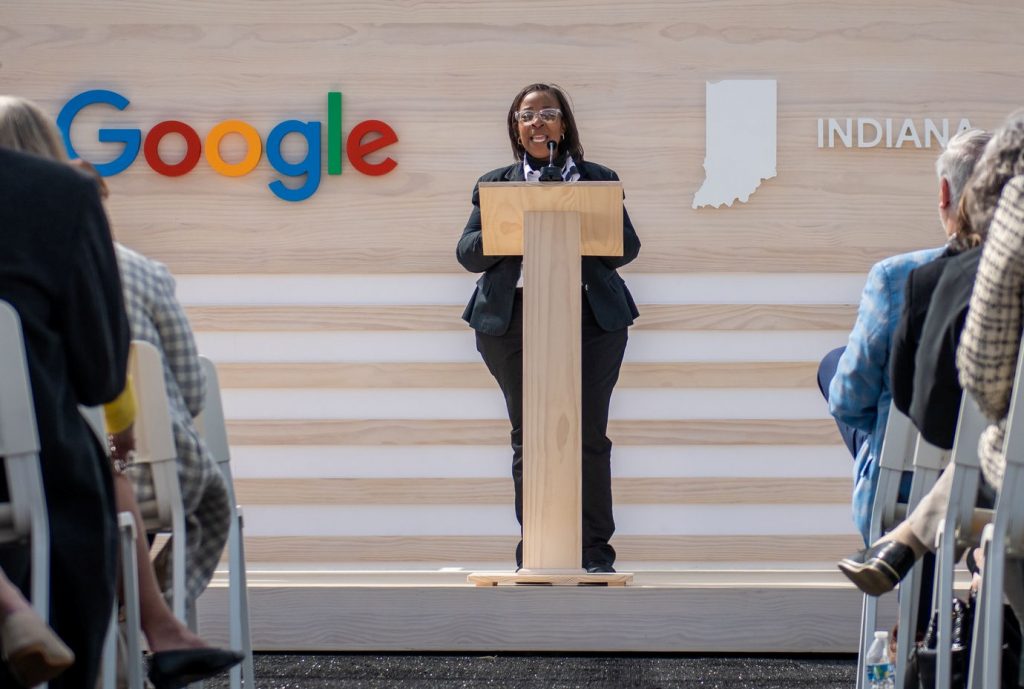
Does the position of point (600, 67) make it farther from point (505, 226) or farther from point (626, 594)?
point (626, 594)

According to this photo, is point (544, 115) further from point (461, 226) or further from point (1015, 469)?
point (1015, 469)

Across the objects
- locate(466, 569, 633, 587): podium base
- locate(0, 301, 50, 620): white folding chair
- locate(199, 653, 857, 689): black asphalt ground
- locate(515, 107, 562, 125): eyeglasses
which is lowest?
locate(199, 653, 857, 689): black asphalt ground

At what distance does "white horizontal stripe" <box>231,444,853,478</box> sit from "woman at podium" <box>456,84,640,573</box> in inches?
39.0

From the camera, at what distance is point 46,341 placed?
5.48ft

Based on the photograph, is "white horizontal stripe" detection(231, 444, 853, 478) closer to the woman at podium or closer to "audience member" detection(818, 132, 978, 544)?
the woman at podium

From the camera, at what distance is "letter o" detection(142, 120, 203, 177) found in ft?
17.0

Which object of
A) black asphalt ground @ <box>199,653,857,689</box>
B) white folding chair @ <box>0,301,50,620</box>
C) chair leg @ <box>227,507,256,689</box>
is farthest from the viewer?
black asphalt ground @ <box>199,653,857,689</box>

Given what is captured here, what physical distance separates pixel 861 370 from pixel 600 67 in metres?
2.75

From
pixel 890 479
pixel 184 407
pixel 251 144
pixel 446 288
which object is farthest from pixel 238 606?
pixel 251 144

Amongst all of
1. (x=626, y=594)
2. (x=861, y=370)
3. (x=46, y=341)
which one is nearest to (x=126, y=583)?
(x=46, y=341)

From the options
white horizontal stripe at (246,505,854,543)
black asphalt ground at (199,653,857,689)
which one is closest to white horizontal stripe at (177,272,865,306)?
white horizontal stripe at (246,505,854,543)

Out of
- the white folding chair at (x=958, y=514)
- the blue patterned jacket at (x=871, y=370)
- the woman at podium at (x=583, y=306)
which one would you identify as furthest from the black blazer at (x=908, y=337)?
the woman at podium at (x=583, y=306)

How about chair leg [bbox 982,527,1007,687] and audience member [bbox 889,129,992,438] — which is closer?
chair leg [bbox 982,527,1007,687]

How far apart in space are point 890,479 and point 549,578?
116 centimetres
